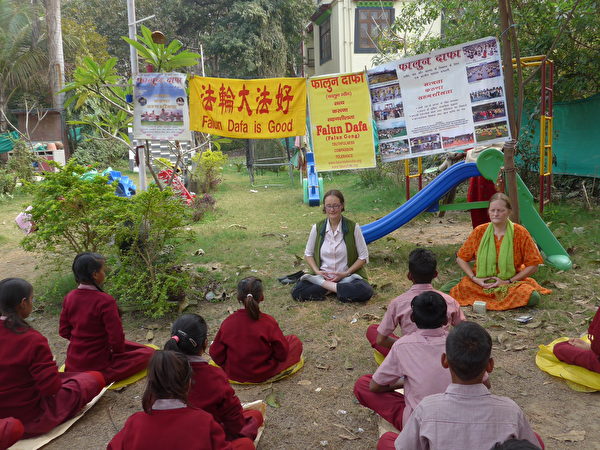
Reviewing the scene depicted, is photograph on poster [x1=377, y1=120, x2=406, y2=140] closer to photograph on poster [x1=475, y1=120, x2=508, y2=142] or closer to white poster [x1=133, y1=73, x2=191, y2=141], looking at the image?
photograph on poster [x1=475, y1=120, x2=508, y2=142]

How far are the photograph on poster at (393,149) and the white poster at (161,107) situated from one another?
2242 mm

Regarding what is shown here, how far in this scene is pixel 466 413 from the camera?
2.04 meters

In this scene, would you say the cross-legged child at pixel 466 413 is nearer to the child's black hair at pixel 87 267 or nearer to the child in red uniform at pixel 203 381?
the child in red uniform at pixel 203 381

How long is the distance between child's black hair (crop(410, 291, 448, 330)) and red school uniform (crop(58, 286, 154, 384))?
219 centimetres

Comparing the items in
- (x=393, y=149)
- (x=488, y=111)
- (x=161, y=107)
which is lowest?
(x=393, y=149)

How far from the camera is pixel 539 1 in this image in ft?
29.1

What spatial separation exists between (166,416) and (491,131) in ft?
15.7

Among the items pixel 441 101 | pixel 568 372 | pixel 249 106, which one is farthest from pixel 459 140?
pixel 568 372

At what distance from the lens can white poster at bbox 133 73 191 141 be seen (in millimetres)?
5875

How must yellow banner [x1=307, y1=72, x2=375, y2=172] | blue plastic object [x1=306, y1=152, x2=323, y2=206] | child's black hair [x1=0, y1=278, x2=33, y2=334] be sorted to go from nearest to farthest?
child's black hair [x1=0, y1=278, x2=33, y2=334]
yellow banner [x1=307, y1=72, x2=375, y2=172]
blue plastic object [x1=306, y1=152, x2=323, y2=206]

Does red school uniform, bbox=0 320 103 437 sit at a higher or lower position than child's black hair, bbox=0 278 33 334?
lower

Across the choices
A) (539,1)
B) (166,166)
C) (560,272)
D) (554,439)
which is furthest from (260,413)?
(166,166)

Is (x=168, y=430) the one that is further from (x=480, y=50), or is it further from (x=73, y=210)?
(x=480, y=50)

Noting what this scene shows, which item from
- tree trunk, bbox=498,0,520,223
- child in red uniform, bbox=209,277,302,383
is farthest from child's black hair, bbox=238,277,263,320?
tree trunk, bbox=498,0,520,223
